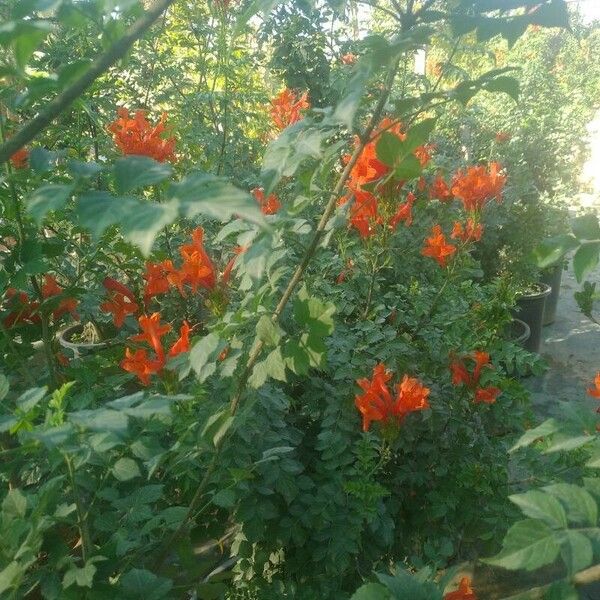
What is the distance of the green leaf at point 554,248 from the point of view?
78cm

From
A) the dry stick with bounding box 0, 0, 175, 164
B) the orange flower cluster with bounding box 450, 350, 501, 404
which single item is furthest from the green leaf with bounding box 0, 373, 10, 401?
the orange flower cluster with bounding box 450, 350, 501, 404

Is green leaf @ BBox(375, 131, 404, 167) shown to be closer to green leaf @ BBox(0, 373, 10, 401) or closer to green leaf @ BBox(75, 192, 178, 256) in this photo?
green leaf @ BBox(75, 192, 178, 256)

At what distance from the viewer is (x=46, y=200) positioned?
534mm

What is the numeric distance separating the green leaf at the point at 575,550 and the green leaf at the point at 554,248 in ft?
1.07

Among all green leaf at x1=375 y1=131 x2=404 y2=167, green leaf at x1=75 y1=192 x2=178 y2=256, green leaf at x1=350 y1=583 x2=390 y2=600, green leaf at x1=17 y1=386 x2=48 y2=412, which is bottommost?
green leaf at x1=350 y1=583 x2=390 y2=600

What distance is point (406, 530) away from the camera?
1845mm

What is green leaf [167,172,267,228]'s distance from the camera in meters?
0.47

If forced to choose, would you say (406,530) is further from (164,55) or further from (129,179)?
(164,55)

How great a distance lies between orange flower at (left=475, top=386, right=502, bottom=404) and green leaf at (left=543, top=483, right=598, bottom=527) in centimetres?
107

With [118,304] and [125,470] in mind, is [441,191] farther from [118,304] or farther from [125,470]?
[125,470]

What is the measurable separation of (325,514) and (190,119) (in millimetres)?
2121

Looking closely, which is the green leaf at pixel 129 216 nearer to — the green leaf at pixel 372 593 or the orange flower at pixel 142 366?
the green leaf at pixel 372 593

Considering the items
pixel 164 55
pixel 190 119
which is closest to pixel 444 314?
pixel 190 119

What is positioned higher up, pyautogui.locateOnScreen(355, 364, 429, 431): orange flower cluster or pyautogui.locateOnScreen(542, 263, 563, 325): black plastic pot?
pyautogui.locateOnScreen(542, 263, 563, 325): black plastic pot
